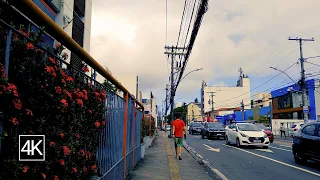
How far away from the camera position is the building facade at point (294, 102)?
42.3 metres

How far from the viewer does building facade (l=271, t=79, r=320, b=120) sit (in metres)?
42.3

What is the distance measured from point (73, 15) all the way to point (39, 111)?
15195mm

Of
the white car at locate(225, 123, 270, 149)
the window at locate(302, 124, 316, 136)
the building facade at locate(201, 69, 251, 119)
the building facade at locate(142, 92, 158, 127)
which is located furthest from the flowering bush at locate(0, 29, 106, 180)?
the building facade at locate(201, 69, 251, 119)

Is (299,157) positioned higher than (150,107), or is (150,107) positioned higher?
(150,107)

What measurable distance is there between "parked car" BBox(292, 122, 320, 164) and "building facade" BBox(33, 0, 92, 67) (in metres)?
10.4

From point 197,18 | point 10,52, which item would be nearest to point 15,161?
point 10,52

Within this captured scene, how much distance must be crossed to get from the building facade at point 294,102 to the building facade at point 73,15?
26226mm

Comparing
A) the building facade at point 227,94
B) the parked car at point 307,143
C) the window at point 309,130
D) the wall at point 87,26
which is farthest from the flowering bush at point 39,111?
the building facade at point 227,94

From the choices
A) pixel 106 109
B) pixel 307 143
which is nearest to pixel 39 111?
pixel 106 109

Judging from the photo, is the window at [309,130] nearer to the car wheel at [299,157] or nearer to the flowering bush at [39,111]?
the car wheel at [299,157]

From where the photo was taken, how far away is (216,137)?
28.6 metres

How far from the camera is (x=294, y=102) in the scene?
47.2 metres

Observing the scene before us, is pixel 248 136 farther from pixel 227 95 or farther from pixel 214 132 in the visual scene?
pixel 227 95

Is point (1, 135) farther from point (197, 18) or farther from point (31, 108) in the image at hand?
point (197, 18)
